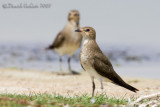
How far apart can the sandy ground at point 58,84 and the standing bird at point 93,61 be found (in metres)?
0.68

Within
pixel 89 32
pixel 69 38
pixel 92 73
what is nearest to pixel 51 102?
pixel 92 73

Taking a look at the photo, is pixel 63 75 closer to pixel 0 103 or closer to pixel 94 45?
pixel 94 45

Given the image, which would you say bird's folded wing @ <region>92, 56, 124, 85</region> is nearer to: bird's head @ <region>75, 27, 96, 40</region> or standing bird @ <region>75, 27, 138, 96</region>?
standing bird @ <region>75, 27, 138, 96</region>

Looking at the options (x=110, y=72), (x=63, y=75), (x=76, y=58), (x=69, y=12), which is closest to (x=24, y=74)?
(x=63, y=75)

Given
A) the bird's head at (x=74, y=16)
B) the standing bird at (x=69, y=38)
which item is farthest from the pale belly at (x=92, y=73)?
the bird's head at (x=74, y=16)

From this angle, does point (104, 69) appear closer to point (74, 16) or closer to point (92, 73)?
point (92, 73)

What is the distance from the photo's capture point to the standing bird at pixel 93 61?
8.95 metres

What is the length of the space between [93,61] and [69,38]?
6713 millimetres

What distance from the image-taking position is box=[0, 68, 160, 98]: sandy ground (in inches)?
438

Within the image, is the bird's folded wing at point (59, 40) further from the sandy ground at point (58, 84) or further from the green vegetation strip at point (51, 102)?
the green vegetation strip at point (51, 102)

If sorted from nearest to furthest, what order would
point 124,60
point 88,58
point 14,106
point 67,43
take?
1. point 14,106
2. point 88,58
3. point 67,43
4. point 124,60

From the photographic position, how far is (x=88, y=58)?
895 cm

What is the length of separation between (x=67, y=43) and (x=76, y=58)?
19.2 feet

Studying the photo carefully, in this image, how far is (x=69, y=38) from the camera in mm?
15586
